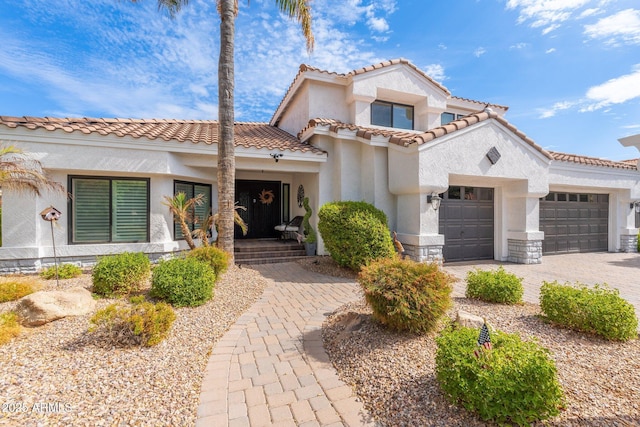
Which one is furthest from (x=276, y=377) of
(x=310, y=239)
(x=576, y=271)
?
(x=576, y=271)

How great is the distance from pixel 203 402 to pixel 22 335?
3.45 meters

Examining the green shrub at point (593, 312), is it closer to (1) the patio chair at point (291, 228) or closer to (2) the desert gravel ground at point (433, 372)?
(2) the desert gravel ground at point (433, 372)

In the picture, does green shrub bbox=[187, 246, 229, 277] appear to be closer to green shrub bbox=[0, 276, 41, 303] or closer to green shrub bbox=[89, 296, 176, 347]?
green shrub bbox=[89, 296, 176, 347]

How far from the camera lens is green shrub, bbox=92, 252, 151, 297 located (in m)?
5.91

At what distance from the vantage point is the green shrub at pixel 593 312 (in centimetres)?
424

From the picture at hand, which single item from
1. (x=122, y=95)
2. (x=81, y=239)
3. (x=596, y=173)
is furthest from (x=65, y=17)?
(x=596, y=173)

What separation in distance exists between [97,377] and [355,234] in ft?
22.0

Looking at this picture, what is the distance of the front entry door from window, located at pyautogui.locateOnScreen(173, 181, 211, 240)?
306 cm

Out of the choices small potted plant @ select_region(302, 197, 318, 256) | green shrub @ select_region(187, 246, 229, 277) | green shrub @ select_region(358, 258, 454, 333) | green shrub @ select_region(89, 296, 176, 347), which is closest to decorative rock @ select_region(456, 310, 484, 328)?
green shrub @ select_region(358, 258, 454, 333)

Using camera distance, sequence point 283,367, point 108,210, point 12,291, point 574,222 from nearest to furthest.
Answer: point 283,367, point 12,291, point 108,210, point 574,222

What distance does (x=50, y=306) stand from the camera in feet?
15.5

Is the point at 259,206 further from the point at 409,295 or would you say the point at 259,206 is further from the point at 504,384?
the point at 504,384

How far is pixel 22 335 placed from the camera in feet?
13.8

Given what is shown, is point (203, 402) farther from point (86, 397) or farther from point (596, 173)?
point (596, 173)
